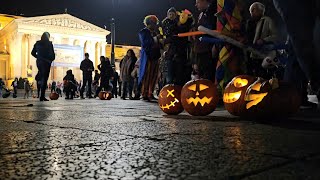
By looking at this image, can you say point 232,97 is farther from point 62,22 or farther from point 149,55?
point 62,22

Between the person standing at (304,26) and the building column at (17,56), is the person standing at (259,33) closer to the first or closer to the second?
the person standing at (304,26)

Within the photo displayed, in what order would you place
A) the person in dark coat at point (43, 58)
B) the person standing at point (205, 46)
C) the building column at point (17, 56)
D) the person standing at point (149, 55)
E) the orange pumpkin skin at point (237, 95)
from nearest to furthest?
the orange pumpkin skin at point (237, 95) → the person standing at point (205, 46) → the person standing at point (149, 55) → the person in dark coat at point (43, 58) → the building column at point (17, 56)

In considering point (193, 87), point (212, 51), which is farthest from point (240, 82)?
point (212, 51)

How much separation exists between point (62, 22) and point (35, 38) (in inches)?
236

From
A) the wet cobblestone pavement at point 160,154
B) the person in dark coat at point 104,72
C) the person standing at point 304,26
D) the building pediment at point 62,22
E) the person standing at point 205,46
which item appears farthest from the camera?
the building pediment at point 62,22

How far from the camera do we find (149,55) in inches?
348

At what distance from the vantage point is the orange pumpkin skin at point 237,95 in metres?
3.79

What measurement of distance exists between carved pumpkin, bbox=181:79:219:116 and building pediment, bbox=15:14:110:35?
67.7 metres

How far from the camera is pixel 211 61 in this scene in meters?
6.75

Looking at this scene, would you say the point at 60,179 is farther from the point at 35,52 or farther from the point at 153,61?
the point at 35,52

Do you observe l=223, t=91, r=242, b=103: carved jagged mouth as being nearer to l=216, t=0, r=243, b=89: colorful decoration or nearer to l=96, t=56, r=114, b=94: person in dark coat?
l=216, t=0, r=243, b=89: colorful decoration

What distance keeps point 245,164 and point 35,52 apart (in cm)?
916

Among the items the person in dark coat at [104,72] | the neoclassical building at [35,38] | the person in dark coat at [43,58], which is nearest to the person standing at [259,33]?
the person in dark coat at [43,58]

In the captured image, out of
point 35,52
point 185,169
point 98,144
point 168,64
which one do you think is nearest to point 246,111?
point 98,144
